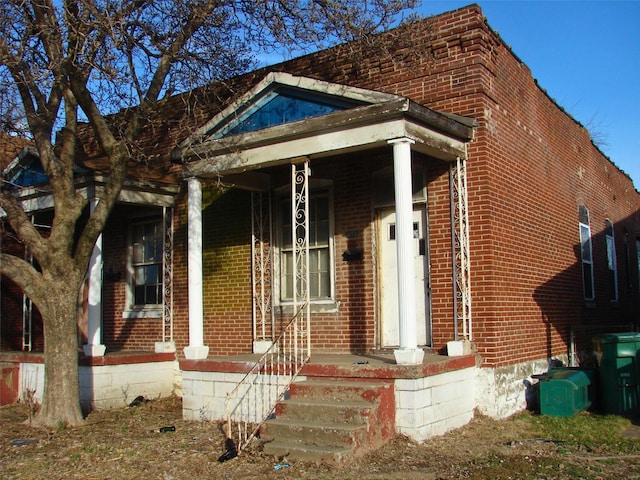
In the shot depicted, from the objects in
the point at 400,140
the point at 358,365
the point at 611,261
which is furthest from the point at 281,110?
the point at 611,261

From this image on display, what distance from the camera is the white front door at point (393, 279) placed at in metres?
10.4

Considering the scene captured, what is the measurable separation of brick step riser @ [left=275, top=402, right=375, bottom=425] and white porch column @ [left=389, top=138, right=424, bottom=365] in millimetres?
901

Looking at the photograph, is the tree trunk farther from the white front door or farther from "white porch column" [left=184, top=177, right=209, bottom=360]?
the white front door

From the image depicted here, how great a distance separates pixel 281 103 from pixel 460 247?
10.9 feet

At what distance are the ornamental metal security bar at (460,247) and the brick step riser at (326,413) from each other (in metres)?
2.51

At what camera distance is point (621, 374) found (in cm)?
1027

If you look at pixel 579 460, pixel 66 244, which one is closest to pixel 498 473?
pixel 579 460

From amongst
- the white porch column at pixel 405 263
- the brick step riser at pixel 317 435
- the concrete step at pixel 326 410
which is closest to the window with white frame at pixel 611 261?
the white porch column at pixel 405 263

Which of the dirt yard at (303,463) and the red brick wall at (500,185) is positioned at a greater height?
the red brick wall at (500,185)

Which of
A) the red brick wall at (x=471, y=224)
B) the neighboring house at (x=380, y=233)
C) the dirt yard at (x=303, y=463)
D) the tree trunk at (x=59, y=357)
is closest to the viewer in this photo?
the dirt yard at (x=303, y=463)

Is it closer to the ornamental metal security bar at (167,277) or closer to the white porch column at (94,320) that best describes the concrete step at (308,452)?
the white porch column at (94,320)

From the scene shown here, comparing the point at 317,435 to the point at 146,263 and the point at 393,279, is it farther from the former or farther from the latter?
the point at 146,263

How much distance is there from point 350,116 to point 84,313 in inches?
321

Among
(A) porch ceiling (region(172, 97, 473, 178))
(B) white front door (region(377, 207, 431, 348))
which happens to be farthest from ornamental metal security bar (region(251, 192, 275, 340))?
(B) white front door (region(377, 207, 431, 348))
